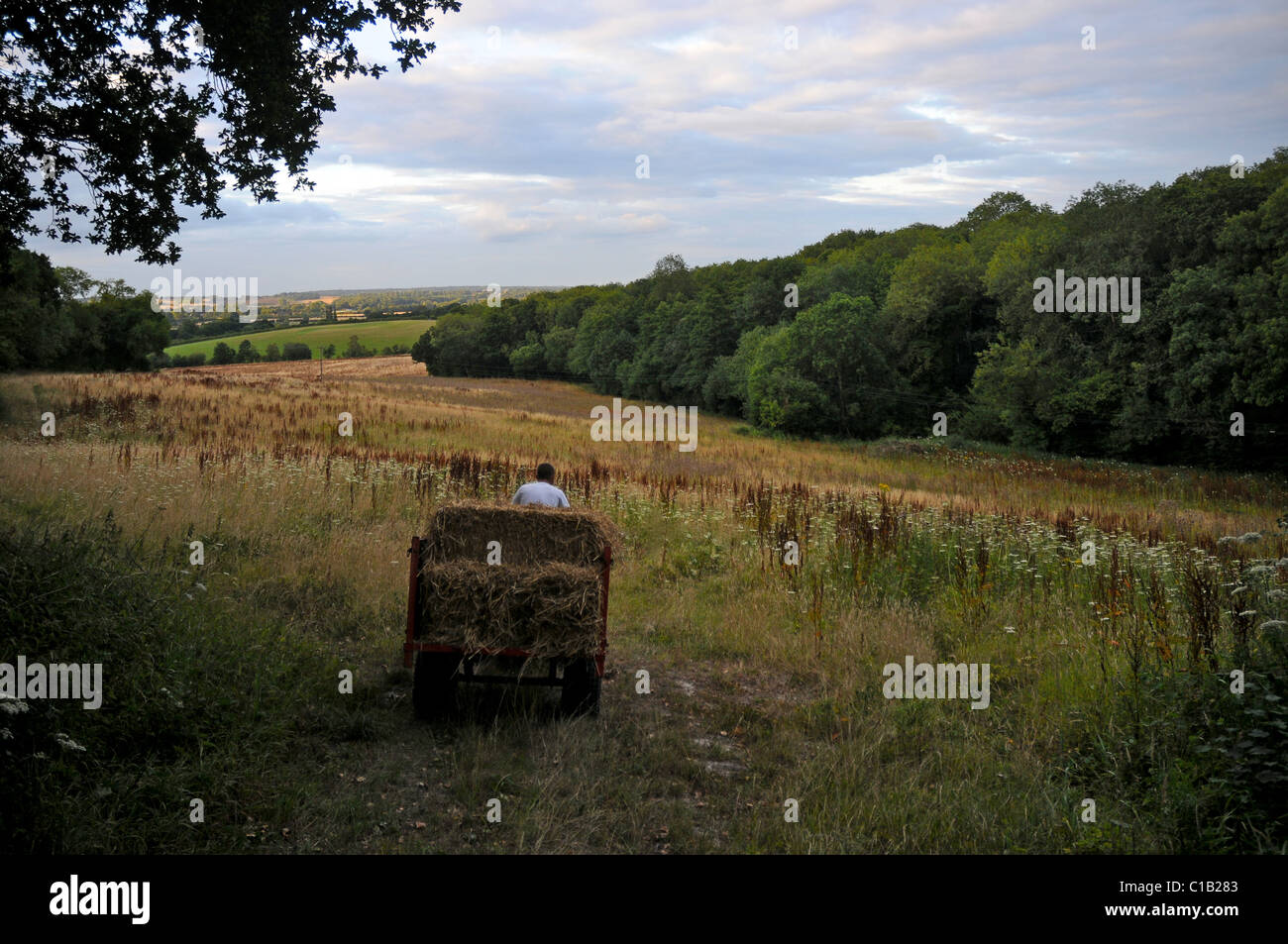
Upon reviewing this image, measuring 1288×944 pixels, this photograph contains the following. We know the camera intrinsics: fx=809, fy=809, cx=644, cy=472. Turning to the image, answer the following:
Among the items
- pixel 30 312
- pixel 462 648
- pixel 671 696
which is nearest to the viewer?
pixel 462 648

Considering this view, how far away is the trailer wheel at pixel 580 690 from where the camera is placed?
659 centimetres

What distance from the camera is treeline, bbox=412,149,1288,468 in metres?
36.9

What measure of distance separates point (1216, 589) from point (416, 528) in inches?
391

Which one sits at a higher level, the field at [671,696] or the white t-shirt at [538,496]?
the white t-shirt at [538,496]

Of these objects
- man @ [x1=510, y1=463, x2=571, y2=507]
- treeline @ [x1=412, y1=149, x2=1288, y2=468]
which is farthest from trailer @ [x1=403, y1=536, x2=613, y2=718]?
treeline @ [x1=412, y1=149, x2=1288, y2=468]

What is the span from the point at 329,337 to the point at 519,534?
119680 mm

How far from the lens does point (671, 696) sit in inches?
297

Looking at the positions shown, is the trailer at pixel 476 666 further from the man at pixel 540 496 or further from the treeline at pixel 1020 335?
the treeline at pixel 1020 335

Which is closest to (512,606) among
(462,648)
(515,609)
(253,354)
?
(515,609)

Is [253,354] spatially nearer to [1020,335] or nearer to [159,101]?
[1020,335]

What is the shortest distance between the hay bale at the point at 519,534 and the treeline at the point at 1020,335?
3372 cm

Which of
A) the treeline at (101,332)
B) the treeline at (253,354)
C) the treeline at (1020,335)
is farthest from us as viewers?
the treeline at (253,354)

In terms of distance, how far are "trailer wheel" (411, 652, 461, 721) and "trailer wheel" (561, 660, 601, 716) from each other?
2.99 ft

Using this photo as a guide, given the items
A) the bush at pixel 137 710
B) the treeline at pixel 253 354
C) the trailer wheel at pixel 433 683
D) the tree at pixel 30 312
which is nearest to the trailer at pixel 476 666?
the trailer wheel at pixel 433 683
